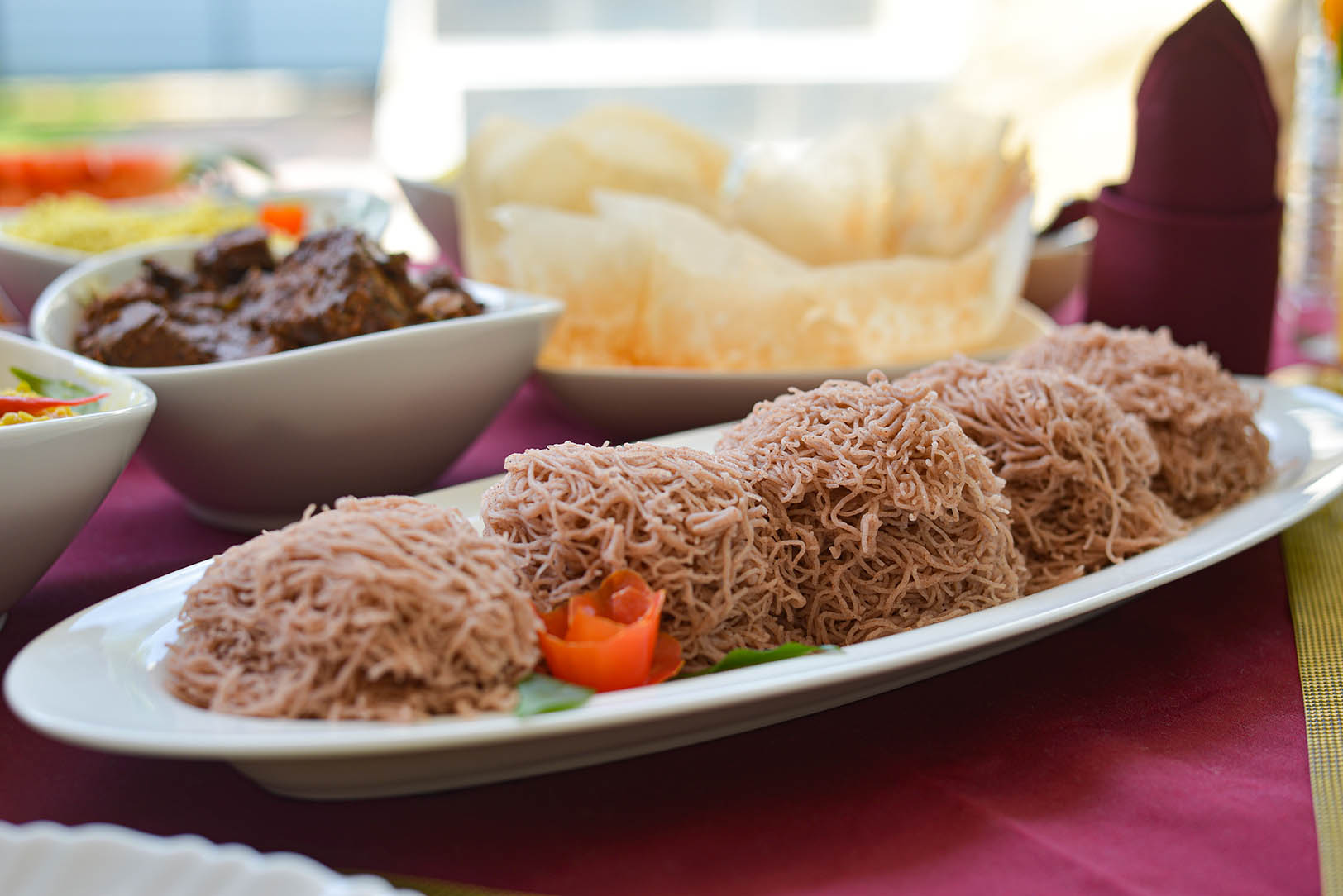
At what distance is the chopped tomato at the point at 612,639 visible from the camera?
100cm

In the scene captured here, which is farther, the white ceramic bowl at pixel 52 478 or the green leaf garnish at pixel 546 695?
the white ceramic bowl at pixel 52 478

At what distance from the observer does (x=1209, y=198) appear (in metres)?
2.07

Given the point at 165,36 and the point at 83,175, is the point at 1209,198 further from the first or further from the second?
the point at 165,36

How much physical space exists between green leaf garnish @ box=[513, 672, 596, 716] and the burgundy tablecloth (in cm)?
13

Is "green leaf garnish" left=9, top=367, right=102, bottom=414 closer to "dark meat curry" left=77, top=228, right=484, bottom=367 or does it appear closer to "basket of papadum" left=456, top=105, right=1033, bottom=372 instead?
"dark meat curry" left=77, top=228, right=484, bottom=367

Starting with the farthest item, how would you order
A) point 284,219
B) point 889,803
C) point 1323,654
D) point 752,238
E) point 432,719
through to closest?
1. point 284,219
2. point 752,238
3. point 1323,654
4. point 889,803
5. point 432,719

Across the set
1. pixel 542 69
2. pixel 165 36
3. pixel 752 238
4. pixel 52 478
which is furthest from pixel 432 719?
pixel 165 36

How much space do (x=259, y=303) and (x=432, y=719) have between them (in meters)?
1.03

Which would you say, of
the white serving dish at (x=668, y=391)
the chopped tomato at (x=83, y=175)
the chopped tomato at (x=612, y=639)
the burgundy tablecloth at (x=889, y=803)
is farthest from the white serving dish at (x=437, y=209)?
the chopped tomato at (x=612, y=639)

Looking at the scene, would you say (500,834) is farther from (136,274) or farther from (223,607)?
(136,274)

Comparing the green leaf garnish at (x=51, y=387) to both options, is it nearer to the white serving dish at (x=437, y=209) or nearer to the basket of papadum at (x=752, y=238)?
the basket of papadum at (x=752, y=238)

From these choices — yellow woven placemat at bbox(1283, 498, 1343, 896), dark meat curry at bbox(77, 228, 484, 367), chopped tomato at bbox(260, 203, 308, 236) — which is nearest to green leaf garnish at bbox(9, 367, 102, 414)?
dark meat curry at bbox(77, 228, 484, 367)

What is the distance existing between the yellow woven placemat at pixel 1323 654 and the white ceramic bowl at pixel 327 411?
107 cm

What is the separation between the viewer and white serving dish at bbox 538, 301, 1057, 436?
5.96ft
